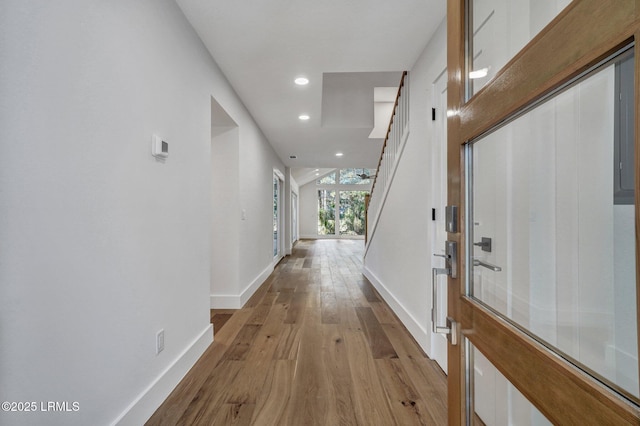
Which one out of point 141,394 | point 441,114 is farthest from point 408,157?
point 141,394

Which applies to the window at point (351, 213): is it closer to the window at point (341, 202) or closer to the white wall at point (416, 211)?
the window at point (341, 202)

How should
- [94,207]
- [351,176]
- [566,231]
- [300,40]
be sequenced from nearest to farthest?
[566,231], [94,207], [300,40], [351,176]

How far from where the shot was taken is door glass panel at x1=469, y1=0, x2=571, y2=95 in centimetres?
59

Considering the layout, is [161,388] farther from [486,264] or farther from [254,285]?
[254,285]

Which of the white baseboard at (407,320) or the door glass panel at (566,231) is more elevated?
the door glass panel at (566,231)

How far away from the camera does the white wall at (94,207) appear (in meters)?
0.88

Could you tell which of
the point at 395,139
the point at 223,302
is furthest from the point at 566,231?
the point at 223,302

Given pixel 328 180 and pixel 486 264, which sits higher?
pixel 328 180

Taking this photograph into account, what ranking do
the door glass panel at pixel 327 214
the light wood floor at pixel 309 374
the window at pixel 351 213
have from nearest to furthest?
the light wood floor at pixel 309 374, the window at pixel 351 213, the door glass panel at pixel 327 214

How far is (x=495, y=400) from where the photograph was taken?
0.75 meters

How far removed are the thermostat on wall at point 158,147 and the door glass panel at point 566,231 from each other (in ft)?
5.00

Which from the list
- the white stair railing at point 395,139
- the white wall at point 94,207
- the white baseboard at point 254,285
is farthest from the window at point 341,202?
the white wall at point 94,207

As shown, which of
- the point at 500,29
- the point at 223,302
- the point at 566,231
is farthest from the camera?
the point at 223,302

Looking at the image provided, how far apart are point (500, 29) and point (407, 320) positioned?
2.40 metres
